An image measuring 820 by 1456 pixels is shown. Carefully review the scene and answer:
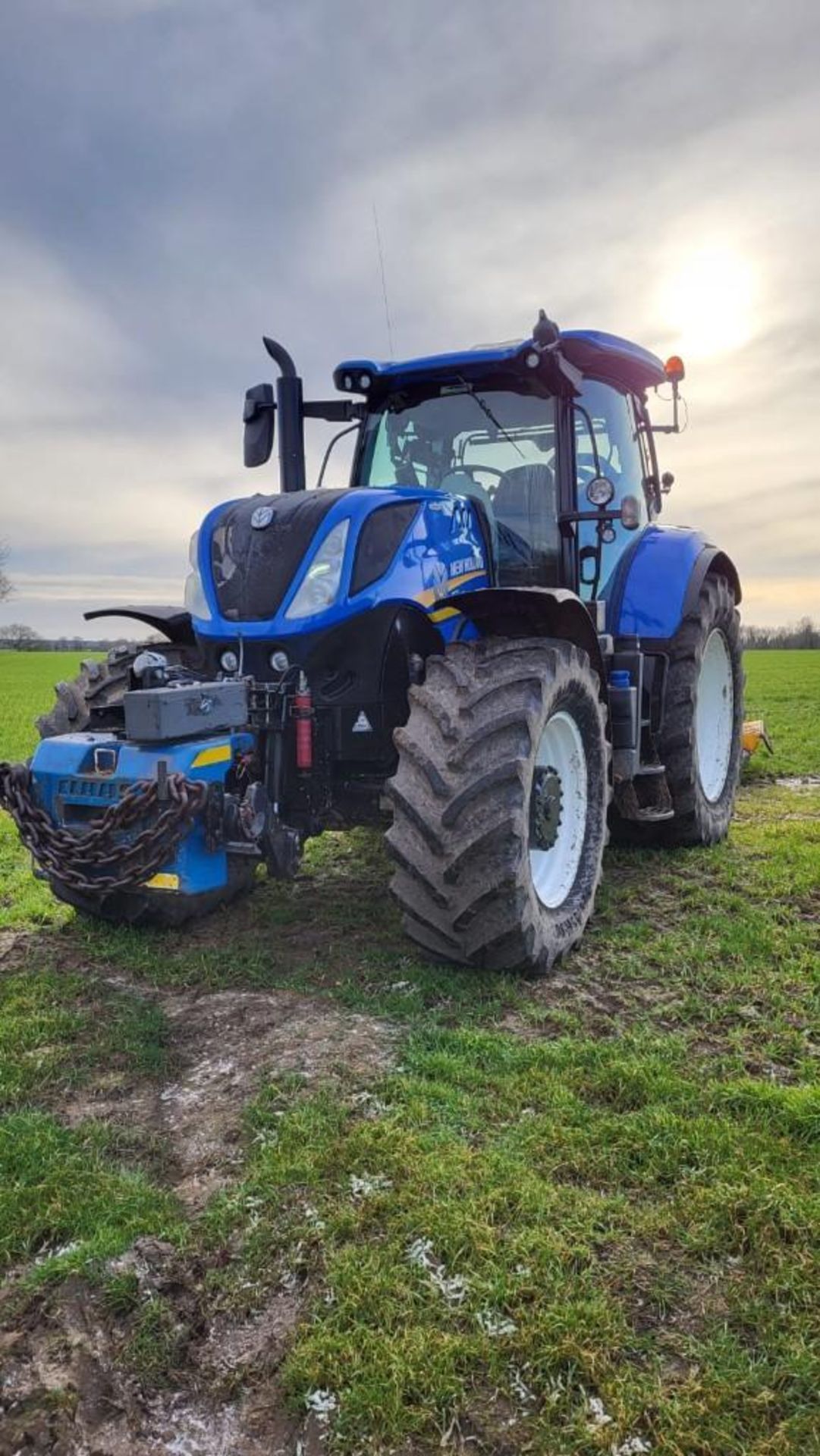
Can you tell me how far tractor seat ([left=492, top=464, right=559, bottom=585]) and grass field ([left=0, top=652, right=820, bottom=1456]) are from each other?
81.0 inches

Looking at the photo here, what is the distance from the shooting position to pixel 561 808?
449cm

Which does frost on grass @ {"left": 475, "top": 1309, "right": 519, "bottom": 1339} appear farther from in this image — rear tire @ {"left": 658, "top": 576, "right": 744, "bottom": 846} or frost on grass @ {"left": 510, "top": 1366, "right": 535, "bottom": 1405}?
rear tire @ {"left": 658, "top": 576, "right": 744, "bottom": 846}

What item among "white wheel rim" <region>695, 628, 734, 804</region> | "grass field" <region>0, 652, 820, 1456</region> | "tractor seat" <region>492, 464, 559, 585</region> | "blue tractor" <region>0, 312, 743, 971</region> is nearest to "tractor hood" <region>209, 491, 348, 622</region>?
"blue tractor" <region>0, 312, 743, 971</region>

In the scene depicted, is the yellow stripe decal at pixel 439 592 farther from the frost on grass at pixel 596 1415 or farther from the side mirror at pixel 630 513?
the frost on grass at pixel 596 1415

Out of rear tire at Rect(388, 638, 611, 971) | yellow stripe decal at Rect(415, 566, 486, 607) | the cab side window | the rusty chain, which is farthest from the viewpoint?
the cab side window

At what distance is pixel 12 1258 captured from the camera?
94.0 inches

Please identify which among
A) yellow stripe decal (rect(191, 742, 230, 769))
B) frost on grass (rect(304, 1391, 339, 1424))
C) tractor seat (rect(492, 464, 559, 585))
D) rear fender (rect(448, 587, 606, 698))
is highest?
tractor seat (rect(492, 464, 559, 585))

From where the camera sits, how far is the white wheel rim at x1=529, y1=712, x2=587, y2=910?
4371 mm

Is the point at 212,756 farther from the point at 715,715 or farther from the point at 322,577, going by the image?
the point at 715,715

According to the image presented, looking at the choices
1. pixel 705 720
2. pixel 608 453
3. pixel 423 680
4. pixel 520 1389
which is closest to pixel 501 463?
pixel 608 453

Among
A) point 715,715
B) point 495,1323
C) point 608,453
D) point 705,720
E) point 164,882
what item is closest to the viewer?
point 495,1323

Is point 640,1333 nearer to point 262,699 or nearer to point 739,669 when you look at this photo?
point 262,699

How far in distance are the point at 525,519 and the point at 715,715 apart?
2696 mm

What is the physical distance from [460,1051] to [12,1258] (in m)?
1.48
